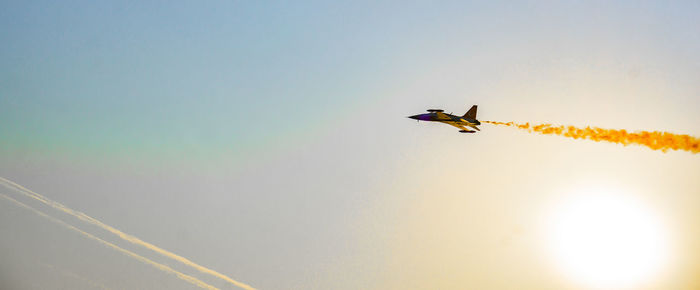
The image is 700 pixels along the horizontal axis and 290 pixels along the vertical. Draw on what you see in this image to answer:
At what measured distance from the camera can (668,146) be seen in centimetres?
8256

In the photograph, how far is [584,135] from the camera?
89312 millimetres

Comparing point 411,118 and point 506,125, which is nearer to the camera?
point 506,125

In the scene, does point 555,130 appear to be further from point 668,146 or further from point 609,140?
point 668,146

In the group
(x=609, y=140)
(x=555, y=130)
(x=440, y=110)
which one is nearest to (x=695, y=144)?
(x=609, y=140)

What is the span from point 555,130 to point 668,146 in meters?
A: 17.8

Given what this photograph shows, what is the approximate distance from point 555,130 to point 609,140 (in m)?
9.07

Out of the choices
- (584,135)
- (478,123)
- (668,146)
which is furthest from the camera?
(478,123)

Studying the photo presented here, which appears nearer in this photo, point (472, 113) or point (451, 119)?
point (451, 119)

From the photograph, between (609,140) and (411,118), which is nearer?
(609,140)

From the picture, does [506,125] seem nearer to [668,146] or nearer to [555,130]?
[555,130]

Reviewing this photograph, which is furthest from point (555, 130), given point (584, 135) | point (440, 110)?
point (440, 110)

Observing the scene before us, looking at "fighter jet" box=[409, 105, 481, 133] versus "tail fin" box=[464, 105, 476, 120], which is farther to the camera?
"tail fin" box=[464, 105, 476, 120]

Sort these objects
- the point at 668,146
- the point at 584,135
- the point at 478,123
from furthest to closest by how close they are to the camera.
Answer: the point at 478,123, the point at 584,135, the point at 668,146

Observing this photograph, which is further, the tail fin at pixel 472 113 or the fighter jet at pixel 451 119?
the tail fin at pixel 472 113
